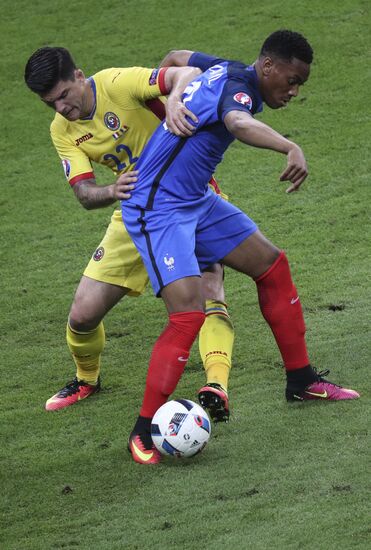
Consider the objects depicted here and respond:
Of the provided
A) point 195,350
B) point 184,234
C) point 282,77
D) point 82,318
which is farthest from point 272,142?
point 195,350

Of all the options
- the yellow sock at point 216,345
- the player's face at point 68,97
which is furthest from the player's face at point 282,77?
the yellow sock at point 216,345

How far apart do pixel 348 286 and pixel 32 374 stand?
2463 millimetres

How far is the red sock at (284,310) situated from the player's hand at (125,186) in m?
0.88

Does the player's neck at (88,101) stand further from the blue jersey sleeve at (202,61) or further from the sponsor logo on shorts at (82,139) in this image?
the blue jersey sleeve at (202,61)

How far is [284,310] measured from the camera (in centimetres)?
623

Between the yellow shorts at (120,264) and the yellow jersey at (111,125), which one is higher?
the yellow jersey at (111,125)

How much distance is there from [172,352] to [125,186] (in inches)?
36.7

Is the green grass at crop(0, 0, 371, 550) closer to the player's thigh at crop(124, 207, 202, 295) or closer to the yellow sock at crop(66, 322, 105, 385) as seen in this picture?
the yellow sock at crop(66, 322, 105, 385)

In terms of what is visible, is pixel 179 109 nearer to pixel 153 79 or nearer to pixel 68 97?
pixel 153 79

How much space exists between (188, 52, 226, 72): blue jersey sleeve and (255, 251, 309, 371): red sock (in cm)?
113

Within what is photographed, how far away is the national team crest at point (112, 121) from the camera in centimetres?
644

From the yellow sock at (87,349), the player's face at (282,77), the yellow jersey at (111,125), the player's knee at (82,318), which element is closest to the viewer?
the player's face at (282,77)

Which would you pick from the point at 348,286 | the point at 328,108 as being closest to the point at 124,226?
the point at 348,286

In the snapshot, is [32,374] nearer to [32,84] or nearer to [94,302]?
[94,302]
